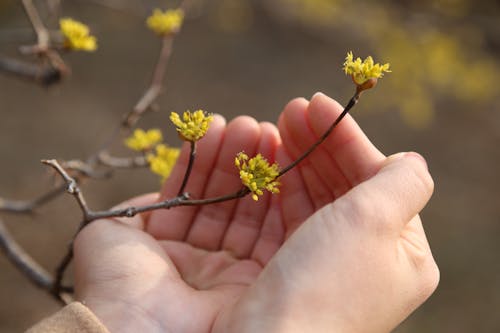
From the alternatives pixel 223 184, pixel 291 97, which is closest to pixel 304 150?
pixel 223 184

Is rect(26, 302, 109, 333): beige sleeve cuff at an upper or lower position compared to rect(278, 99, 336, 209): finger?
lower

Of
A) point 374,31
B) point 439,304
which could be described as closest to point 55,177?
point 374,31

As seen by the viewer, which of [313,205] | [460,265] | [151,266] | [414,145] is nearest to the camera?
[151,266]

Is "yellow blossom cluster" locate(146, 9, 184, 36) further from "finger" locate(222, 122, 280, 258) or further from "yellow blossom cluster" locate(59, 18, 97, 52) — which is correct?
"finger" locate(222, 122, 280, 258)

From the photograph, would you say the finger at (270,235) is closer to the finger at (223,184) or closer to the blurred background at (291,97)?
the finger at (223,184)

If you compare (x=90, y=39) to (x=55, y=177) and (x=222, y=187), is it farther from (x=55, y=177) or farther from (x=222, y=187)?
(x=222, y=187)

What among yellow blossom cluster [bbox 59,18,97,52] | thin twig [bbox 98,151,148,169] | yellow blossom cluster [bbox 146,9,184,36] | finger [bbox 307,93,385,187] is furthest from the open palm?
yellow blossom cluster [bbox 59,18,97,52]

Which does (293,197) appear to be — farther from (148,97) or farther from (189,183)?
(148,97)
